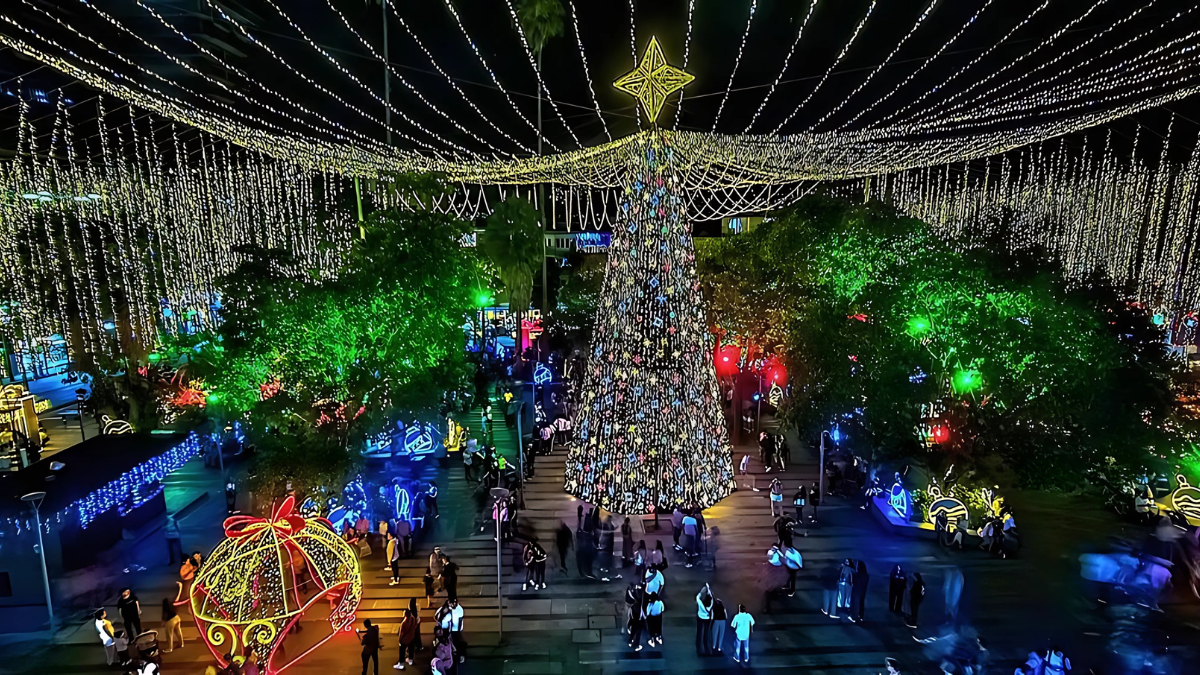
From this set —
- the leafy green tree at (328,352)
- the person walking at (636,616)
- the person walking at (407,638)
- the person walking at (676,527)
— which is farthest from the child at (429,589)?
the person walking at (676,527)

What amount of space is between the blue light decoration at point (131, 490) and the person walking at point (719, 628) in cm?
1390

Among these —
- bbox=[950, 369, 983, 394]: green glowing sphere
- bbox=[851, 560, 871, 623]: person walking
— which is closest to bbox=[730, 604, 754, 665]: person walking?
bbox=[851, 560, 871, 623]: person walking

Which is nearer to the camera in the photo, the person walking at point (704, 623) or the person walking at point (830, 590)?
the person walking at point (704, 623)

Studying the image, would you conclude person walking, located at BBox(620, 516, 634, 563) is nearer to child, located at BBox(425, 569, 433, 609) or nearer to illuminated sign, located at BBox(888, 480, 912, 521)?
child, located at BBox(425, 569, 433, 609)

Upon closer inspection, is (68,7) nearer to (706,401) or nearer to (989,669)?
(706,401)

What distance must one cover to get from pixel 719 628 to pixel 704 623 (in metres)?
0.27

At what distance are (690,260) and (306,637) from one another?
391 inches

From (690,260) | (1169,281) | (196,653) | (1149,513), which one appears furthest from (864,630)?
(1169,281)

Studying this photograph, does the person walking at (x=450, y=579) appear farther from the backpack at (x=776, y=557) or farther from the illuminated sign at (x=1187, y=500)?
the illuminated sign at (x=1187, y=500)

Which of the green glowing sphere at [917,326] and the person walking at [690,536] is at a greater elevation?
the green glowing sphere at [917,326]

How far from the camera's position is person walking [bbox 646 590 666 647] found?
984cm

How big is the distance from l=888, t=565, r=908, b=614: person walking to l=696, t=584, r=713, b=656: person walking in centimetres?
367

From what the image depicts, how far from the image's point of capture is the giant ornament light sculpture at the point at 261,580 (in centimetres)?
855

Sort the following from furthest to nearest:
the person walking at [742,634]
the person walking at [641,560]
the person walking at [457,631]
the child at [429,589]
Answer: the person walking at [641,560] → the child at [429,589] → the person walking at [457,631] → the person walking at [742,634]
